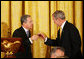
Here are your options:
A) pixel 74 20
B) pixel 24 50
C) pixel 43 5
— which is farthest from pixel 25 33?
pixel 74 20

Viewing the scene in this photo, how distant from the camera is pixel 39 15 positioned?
3.42 metres

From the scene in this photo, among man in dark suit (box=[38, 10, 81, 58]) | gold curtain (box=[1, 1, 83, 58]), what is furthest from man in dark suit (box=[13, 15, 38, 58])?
gold curtain (box=[1, 1, 83, 58])

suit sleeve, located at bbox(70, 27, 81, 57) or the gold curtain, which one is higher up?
the gold curtain

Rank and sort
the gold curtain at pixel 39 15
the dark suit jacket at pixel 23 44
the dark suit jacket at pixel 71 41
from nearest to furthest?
the dark suit jacket at pixel 71 41 < the dark suit jacket at pixel 23 44 < the gold curtain at pixel 39 15

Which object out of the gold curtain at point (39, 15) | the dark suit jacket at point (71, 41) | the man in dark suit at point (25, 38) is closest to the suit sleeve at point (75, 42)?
the dark suit jacket at point (71, 41)

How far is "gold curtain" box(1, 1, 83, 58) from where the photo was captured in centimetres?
336

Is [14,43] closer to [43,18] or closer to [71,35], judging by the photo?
[71,35]

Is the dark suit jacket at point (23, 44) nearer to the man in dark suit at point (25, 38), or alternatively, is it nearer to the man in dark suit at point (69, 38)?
the man in dark suit at point (25, 38)

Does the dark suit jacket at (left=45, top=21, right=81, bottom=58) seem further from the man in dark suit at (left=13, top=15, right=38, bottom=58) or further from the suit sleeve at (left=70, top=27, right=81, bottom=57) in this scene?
the man in dark suit at (left=13, top=15, right=38, bottom=58)

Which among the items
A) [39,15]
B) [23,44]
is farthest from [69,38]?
[39,15]

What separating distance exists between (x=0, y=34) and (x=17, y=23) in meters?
0.28

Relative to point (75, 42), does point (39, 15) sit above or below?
above

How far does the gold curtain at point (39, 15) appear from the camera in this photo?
3361 millimetres

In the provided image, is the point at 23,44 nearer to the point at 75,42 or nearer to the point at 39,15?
the point at 75,42
